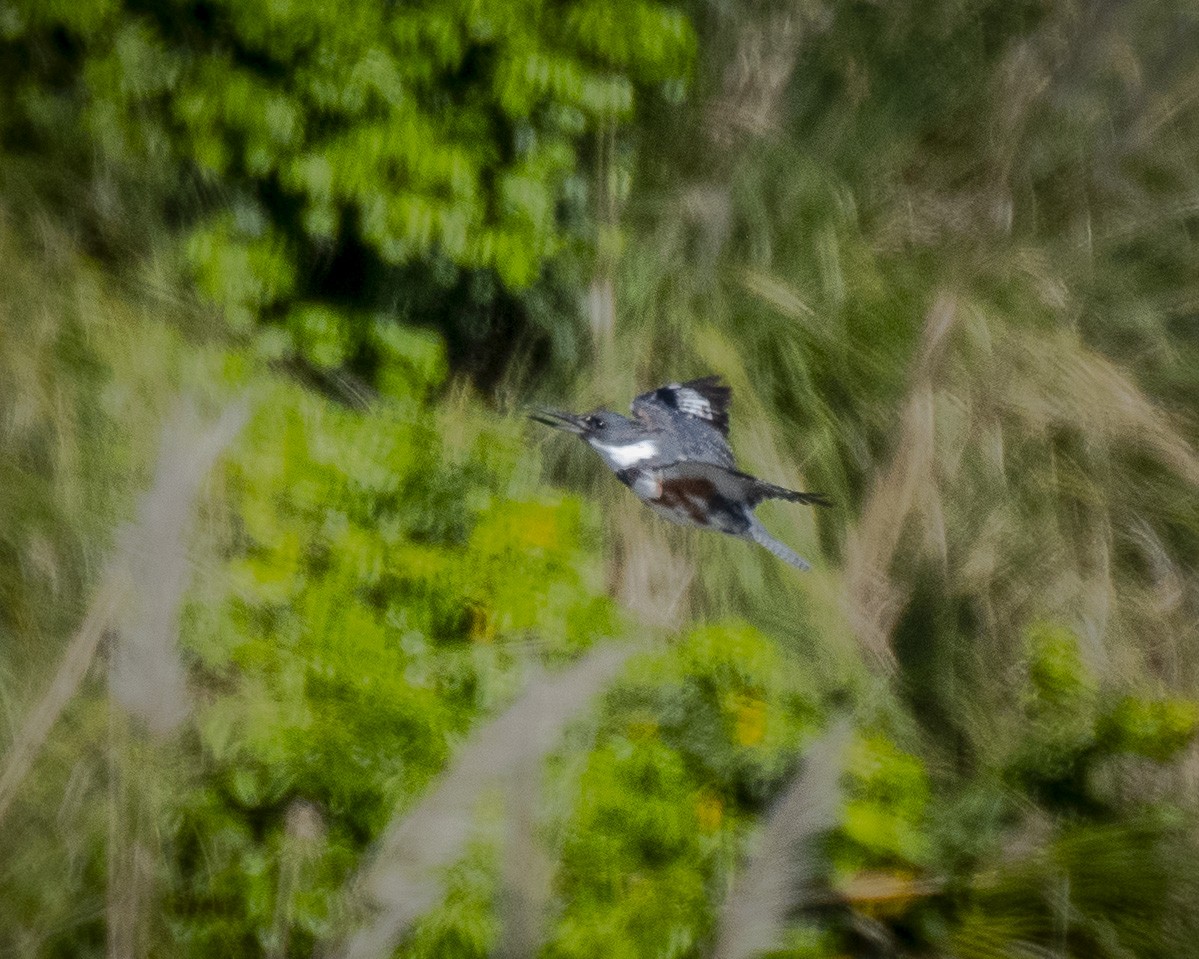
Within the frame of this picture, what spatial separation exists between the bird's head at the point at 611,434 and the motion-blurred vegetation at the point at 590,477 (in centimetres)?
12

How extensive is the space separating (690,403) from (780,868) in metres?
1.07

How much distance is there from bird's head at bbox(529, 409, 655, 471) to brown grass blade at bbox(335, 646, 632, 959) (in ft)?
2.76

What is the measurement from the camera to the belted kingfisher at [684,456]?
4.66ft

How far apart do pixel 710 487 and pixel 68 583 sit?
0.76 meters

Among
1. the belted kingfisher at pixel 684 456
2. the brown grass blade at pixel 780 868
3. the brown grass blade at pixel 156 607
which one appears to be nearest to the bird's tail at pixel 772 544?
the belted kingfisher at pixel 684 456

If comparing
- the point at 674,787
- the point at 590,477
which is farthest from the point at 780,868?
the point at 590,477

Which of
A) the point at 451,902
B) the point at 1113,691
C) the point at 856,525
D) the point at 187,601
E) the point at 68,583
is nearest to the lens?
the point at 451,902

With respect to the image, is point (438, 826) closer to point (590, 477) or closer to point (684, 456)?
point (684, 456)

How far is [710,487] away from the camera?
1.45m

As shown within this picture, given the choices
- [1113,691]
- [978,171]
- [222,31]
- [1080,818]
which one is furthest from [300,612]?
[978,171]

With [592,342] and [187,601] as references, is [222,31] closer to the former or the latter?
[592,342]

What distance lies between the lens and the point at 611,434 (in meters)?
1.68

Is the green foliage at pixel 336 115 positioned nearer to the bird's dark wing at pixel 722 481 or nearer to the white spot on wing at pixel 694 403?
the white spot on wing at pixel 694 403

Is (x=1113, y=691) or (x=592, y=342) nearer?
(x=1113, y=691)
